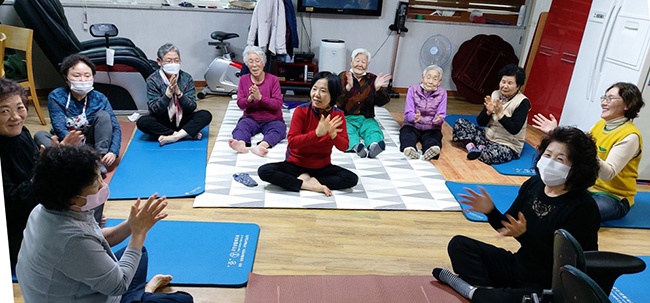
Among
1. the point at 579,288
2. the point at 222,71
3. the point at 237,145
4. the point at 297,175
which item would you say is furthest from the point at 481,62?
the point at 579,288

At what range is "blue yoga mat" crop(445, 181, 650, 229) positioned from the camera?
291 centimetres

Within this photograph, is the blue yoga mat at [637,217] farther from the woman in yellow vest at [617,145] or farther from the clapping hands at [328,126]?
the clapping hands at [328,126]

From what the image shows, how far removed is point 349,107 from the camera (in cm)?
411

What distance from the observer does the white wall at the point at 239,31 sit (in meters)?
5.04

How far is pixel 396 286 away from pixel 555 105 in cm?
328

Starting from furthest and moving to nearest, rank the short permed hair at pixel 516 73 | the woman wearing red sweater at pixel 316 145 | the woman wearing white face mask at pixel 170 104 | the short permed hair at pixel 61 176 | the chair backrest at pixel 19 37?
the chair backrest at pixel 19 37 < the short permed hair at pixel 516 73 < the woman wearing white face mask at pixel 170 104 < the woman wearing red sweater at pixel 316 145 < the short permed hair at pixel 61 176

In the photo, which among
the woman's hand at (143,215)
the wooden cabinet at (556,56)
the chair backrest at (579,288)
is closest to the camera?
the chair backrest at (579,288)

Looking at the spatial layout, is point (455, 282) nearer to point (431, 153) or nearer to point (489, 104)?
point (431, 153)

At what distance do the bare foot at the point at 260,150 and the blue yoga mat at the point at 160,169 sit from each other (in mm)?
368

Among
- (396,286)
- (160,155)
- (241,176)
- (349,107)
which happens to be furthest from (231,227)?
(349,107)

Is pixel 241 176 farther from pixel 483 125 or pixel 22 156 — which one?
pixel 483 125

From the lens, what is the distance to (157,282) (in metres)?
1.99

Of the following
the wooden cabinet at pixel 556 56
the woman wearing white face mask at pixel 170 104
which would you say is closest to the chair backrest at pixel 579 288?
the woman wearing white face mask at pixel 170 104

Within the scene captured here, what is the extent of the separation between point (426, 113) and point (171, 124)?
7.02 ft
